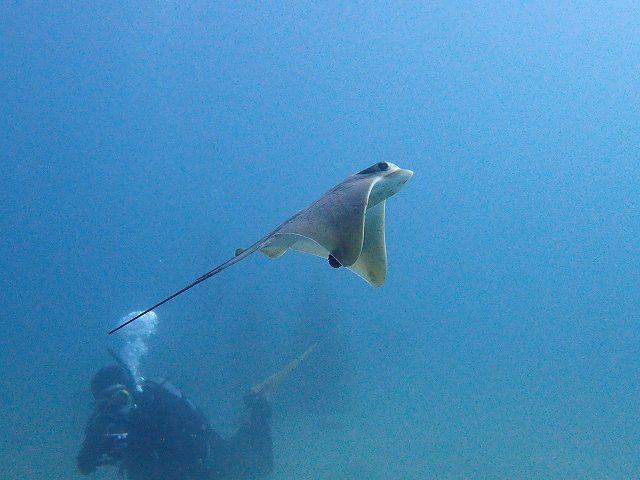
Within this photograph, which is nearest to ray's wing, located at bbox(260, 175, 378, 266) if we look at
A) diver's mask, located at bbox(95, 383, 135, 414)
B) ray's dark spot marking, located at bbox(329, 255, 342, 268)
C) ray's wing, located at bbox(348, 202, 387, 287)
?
ray's dark spot marking, located at bbox(329, 255, 342, 268)

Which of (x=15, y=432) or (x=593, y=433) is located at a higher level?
(x=15, y=432)

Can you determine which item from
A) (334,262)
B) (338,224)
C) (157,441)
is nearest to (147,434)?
(157,441)

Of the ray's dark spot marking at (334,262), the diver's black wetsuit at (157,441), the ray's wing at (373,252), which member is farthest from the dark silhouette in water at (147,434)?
the ray's dark spot marking at (334,262)

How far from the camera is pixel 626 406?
22844mm

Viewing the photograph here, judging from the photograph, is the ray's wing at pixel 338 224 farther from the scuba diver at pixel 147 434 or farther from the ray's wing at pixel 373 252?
the scuba diver at pixel 147 434

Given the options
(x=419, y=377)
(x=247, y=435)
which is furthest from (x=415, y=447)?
(x=419, y=377)

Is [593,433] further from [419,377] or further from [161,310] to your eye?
[161,310]

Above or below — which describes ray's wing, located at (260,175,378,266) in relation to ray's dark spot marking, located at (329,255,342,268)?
above

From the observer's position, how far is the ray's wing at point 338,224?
2414mm

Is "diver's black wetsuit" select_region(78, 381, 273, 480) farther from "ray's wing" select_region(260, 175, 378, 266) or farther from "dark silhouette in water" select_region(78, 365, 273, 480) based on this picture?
"ray's wing" select_region(260, 175, 378, 266)

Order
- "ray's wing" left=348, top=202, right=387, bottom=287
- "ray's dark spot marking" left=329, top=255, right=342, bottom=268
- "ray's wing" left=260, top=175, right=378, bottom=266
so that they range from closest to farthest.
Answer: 1. "ray's wing" left=260, top=175, right=378, bottom=266
2. "ray's dark spot marking" left=329, top=255, right=342, bottom=268
3. "ray's wing" left=348, top=202, right=387, bottom=287

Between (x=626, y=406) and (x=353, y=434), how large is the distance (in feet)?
52.3

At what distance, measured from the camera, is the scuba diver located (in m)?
7.21

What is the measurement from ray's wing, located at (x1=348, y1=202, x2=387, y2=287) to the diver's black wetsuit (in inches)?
223
